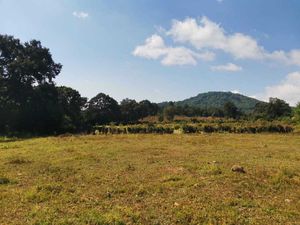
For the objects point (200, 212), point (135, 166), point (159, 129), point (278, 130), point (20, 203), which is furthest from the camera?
point (278, 130)

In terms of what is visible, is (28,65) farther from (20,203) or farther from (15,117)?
(20,203)

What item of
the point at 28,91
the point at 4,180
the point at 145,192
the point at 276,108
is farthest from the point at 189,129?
the point at 276,108

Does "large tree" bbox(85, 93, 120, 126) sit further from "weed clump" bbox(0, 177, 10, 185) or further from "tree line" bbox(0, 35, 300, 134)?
"weed clump" bbox(0, 177, 10, 185)

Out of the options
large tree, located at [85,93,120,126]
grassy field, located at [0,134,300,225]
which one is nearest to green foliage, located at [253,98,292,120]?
large tree, located at [85,93,120,126]

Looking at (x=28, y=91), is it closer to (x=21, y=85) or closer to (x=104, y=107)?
(x=21, y=85)

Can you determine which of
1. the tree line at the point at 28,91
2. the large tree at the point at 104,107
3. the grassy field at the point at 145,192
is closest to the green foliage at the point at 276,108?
the large tree at the point at 104,107

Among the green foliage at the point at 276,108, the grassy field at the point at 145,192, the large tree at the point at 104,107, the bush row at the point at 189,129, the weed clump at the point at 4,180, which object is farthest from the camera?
the green foliage at the point at 276,108

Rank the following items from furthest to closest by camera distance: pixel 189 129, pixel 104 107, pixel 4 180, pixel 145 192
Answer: pixel 104 107
pixel 189 129
pixel 4 180
pixel 145 192

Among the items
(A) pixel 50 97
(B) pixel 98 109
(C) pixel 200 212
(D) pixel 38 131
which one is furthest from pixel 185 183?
(B) pixel 98 109

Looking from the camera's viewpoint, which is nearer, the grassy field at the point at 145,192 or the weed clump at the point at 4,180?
the grassy field at the point at 145,192

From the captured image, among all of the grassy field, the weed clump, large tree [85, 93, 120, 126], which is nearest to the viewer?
the grassy field

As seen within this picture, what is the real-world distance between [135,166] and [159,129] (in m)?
28.6

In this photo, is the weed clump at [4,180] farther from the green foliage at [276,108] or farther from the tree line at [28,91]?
the green foliage at [276,108]

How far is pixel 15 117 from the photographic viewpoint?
4384 cm
